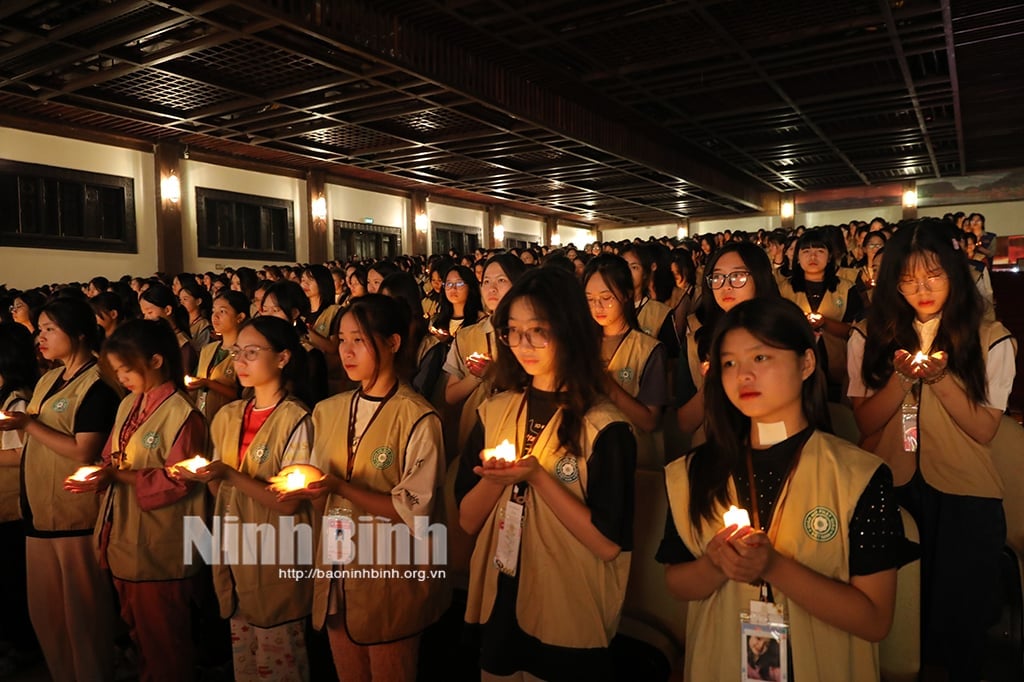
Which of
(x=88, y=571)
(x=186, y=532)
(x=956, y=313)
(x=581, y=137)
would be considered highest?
(x=581, y=137)

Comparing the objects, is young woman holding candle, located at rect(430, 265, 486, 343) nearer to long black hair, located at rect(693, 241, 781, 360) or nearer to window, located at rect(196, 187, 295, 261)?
long black hair, located at rect(693, 241, 781, 360)

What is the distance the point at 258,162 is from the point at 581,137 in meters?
7.53

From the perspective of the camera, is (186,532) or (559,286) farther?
(186,532)

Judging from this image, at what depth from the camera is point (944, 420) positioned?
2316mm

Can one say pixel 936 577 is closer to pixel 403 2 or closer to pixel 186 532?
pixel 186 532

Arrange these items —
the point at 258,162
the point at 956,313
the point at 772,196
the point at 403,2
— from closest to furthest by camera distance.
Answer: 1. the point at 956,313
2. the point at 403,2
3. the point at 258,162
4. the point at 772,196

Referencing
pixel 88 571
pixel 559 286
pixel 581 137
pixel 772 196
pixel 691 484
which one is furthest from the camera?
pixel 772 196

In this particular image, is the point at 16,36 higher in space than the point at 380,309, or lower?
higher

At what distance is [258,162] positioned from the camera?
14891 mm

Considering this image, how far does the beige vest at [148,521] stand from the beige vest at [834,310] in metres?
3.48

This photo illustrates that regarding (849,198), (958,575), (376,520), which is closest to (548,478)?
(376,520)

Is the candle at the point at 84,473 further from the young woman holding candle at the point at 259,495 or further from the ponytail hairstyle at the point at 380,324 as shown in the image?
the ponytail hairstyle at the point at 380,324

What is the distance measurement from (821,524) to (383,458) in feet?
4.65

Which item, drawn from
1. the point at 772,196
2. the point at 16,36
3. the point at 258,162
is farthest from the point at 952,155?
the point at 16,36
